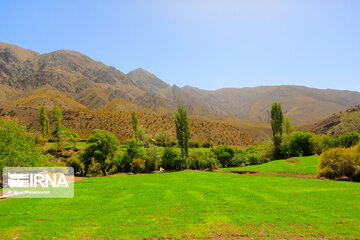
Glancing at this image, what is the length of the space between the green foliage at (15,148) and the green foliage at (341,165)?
4271 centimetres

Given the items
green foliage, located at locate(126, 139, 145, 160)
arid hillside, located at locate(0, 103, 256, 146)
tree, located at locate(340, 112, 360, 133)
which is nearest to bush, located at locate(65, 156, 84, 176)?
green foliage, located at locate(126, 139, 145, 160)

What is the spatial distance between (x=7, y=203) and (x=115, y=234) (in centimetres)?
1360

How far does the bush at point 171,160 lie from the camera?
178 ft

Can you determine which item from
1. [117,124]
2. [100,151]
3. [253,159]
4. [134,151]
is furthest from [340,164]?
[117,124]

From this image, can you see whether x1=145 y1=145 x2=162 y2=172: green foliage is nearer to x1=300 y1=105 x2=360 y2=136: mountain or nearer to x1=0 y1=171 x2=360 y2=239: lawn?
x1=0 y1=171 x2=360 y2=239: lawn

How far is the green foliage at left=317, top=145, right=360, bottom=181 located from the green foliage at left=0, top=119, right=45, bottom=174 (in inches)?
1681

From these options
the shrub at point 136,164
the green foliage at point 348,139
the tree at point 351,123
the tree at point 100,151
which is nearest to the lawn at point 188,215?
the tree at point 100,151

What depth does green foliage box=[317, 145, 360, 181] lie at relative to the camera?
27.0m

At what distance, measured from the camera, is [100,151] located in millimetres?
47656

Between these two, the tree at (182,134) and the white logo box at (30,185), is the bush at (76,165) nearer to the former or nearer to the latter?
the white logo box at (30,185)

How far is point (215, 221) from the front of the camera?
45.6 feet

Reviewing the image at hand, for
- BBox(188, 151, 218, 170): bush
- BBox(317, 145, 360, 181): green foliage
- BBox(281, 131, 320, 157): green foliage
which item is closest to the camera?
BBox(317, 145, 360, 181): green foliage

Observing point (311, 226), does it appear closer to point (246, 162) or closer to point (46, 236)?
point (46, 236)

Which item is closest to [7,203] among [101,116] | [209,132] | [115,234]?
[115,234]
